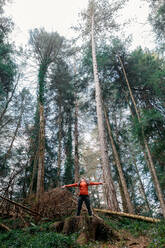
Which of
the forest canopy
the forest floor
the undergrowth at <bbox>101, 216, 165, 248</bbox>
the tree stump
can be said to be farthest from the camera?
the forest canopy

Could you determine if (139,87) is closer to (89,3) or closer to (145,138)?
(145,138)

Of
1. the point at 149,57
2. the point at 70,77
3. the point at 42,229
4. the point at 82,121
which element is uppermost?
the point at 70,77

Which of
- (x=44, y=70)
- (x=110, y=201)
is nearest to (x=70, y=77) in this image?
(x=44, y=70)

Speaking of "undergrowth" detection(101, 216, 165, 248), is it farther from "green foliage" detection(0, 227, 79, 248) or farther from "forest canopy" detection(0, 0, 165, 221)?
"forest canopy" detection(0, 0, 165, 221)

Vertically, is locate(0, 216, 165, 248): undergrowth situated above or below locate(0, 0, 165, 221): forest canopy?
below

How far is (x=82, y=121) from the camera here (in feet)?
49.7

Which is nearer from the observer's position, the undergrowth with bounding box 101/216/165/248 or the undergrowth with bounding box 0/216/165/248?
the undergrowth with bounding box 101/216/165/248

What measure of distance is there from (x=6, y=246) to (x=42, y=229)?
122cm

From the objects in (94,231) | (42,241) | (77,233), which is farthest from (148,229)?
(42,241)

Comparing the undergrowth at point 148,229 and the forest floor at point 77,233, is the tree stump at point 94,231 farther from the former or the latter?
the undergrowth at point 148,229

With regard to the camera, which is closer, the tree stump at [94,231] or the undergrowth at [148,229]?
the undergrowth at [148,229]

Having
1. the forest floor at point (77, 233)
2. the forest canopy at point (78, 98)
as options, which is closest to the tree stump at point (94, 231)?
the forest floor at point (77, 233)

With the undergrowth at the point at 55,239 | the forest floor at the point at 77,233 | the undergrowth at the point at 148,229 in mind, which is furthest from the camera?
the forest floor at the point at 77,233

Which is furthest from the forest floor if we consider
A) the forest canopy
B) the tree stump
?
the forest canopy
